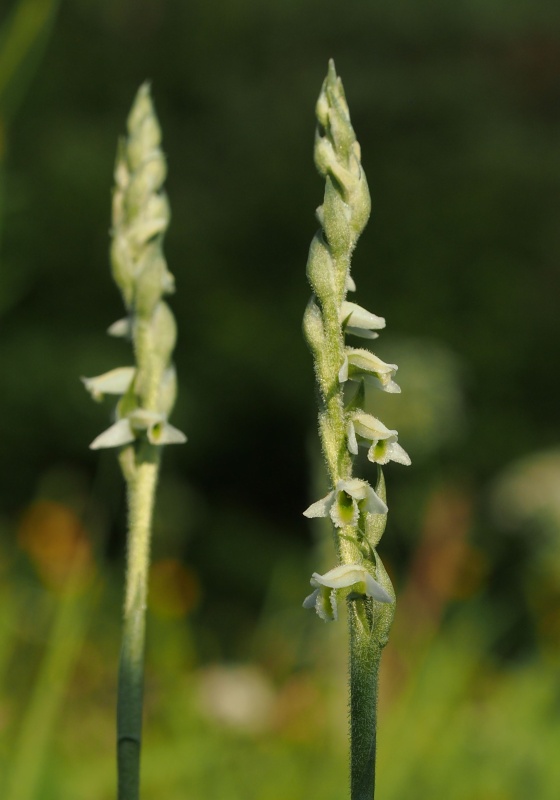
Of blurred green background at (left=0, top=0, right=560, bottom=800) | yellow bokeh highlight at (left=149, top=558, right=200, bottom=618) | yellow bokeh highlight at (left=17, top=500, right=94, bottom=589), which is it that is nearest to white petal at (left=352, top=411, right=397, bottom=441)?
blurred green background at (left=0, top=0, right=560, bottom=800)

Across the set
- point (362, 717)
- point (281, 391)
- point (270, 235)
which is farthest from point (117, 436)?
point (270, 235)

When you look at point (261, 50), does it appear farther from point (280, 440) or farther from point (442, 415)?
point (442, 415)

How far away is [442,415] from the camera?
4.11 metres

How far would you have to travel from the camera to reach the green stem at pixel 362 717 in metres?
0.60

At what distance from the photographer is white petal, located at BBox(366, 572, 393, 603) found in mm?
642

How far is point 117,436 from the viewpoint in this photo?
2.75 feet

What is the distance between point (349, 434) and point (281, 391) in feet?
24.7

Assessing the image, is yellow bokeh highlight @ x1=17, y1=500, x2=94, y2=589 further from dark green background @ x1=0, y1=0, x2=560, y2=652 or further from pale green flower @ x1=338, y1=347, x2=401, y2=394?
pale green flower @ x1=338, y1=347, x2=401, y2=394

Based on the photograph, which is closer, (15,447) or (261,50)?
(15,447)

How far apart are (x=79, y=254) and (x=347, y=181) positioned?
8.24m

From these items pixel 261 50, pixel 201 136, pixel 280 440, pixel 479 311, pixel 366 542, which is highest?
pixel 261 50

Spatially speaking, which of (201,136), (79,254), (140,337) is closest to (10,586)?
(140,337)

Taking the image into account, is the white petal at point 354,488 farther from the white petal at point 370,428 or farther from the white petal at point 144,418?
the white petal at point 144,418

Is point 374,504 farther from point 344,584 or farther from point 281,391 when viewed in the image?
point 281,391
